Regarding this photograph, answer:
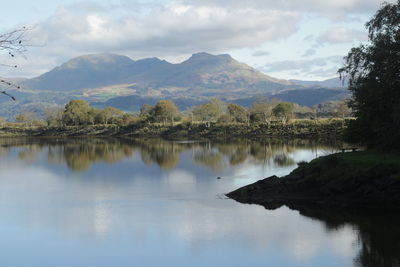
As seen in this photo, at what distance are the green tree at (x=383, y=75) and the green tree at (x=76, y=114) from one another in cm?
14267

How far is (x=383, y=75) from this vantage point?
115ft

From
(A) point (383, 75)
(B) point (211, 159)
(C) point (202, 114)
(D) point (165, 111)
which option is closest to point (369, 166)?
(A) point (383, 75)

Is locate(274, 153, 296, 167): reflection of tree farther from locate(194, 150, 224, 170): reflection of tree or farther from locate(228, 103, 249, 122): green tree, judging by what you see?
locate(228, 103, 249, 122): green tree

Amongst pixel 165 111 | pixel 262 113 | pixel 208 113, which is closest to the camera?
pixel 262 113

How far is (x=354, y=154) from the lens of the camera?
132 feet

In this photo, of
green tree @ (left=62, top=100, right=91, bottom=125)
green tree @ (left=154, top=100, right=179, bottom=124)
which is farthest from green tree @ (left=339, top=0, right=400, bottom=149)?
green tree @ (left=62, top=100, right=91, bottom=125)

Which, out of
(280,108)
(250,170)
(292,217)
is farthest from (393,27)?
(280,108)

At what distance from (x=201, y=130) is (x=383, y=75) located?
347 ft

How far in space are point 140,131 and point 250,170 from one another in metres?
101

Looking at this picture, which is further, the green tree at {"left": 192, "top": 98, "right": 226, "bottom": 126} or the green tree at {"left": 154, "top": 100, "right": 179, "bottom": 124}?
the green tree at {"left": 154, "top": 100, "right": 179, "bottom": 124}

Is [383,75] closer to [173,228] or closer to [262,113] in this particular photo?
[173,228]

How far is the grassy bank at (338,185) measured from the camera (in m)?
33.1

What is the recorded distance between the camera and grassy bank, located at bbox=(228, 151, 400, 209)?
3312 centimetres

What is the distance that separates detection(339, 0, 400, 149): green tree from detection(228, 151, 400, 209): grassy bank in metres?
2.30
